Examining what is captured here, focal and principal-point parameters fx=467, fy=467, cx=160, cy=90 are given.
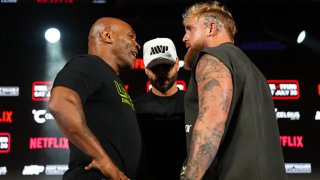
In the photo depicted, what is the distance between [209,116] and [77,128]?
1.65 ft

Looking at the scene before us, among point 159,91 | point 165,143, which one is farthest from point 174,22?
point 165,143

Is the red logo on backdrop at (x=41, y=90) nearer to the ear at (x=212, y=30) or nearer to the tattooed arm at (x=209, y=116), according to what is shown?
the ear at (x=212, y=30)

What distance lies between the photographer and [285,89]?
4.09m

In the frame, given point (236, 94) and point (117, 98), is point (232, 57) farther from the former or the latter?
point (117, 98)

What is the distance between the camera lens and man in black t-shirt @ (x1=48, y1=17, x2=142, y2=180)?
175cm

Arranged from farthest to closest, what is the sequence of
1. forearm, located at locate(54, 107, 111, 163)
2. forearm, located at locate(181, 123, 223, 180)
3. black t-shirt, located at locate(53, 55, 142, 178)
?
1. black t-shirt, located at locate(53, 55, 142, 178)
2. forearm, located at locate(54, 107, 111, 163)
3. forearm, located at locate(181, 123, 223, 180)

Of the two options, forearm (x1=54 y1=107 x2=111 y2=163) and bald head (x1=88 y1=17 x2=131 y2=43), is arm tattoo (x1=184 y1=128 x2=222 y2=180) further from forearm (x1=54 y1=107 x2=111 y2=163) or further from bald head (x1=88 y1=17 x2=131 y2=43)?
bald head (x1=88 y1=17 x2=131 y2=43)

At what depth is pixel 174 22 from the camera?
173 inches

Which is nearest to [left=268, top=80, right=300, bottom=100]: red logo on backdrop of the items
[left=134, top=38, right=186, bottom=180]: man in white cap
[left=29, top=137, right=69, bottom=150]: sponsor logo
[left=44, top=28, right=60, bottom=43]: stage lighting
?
[left=134, top=38, right=186, bottom=180]: man in white cap

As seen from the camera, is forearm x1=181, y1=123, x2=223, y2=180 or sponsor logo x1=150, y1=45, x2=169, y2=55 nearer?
forearm x1=181, y1=123, x2=223, y2=180

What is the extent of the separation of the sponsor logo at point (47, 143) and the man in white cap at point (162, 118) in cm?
153

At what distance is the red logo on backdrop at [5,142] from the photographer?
3912 millimetres

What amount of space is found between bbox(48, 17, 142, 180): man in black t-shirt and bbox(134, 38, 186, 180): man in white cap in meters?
0.39

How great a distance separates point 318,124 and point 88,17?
2272mm
